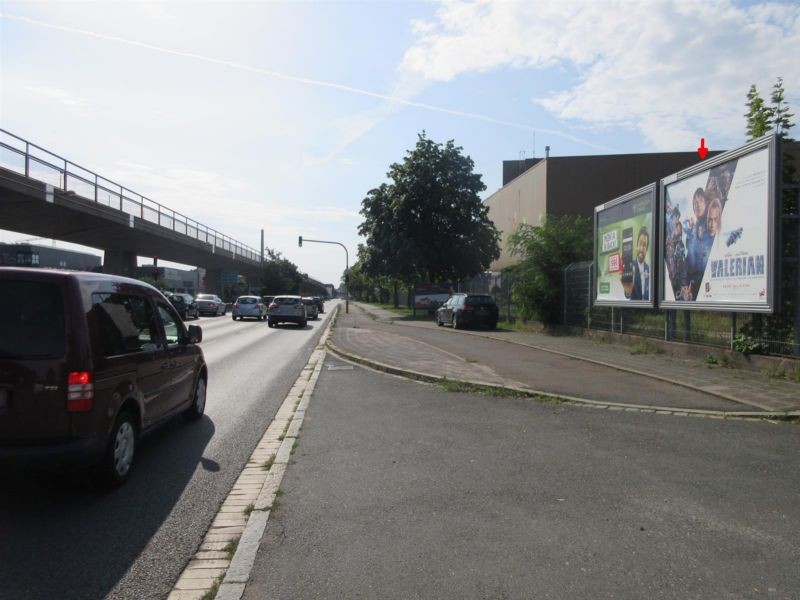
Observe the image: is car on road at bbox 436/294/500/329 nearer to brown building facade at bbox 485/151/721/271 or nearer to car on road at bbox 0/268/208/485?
brown building facade at bbox 485/151/721/271

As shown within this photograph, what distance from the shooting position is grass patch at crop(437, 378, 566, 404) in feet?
30.0

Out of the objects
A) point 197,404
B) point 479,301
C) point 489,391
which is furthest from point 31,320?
Result: point 479,301

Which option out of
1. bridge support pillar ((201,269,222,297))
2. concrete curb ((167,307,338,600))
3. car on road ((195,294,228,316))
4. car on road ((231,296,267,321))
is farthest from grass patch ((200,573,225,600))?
bridge support pillar ((201,269,222,297))

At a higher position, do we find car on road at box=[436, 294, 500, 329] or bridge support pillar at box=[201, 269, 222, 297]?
bridge support pillar at box=[201, 269, 222, 297]

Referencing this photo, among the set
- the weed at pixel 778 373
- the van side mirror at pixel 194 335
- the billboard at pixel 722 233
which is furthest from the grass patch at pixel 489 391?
the billboard at pixel 722 233

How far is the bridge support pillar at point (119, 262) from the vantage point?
40.3 m

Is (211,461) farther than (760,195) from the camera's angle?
No

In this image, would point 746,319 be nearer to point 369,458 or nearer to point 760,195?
point 760,195

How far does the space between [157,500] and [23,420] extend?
1126 mm

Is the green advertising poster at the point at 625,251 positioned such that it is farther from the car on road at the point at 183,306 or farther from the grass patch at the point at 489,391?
the car on road at the point at 183,306

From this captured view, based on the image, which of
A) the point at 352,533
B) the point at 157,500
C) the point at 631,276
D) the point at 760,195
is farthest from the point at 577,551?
the point at 631,276

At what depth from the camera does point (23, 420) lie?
4574 mm

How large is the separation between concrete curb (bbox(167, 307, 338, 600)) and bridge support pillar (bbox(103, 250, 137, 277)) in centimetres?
3651

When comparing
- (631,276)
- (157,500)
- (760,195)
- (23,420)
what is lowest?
(157,500)
